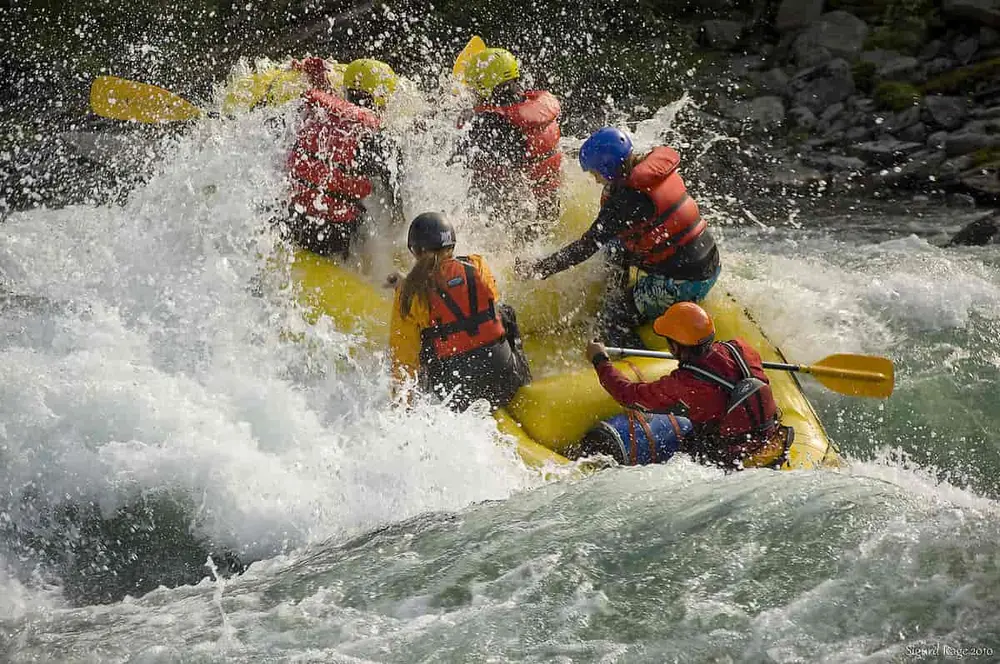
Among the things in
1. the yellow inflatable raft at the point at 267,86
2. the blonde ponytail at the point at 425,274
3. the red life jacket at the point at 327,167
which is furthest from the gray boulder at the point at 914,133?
the blonde ponytail at the point at 425,274

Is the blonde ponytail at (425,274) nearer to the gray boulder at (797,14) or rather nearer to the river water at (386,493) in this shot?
the river water at (386,493)

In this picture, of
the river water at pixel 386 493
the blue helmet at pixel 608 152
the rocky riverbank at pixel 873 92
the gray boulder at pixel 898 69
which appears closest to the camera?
the river water at pixel 386 493

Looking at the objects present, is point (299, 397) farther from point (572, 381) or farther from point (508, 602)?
point (508, 602)

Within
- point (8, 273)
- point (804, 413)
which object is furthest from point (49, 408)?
point (804, 413)

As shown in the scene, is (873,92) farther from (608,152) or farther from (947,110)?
Result: (608,152)

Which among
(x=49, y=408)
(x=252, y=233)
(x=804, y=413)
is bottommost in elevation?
(x=804, y=413)

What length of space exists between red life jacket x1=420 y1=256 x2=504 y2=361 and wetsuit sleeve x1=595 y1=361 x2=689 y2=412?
0.59 metres

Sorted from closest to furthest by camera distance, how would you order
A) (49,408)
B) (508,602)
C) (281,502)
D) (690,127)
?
(508,602) < (281,502) < (49,408) < (690,127)

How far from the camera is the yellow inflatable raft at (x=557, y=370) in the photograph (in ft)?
A: 15.1

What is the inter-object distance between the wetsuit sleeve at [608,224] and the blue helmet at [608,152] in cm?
12

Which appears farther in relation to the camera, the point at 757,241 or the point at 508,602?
the point at 757,241

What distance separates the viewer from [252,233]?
5.60m

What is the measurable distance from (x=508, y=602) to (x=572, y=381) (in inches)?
63.4

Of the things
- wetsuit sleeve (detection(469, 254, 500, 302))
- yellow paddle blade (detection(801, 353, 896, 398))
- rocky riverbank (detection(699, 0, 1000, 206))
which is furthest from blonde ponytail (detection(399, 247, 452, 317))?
rocky riverbank (detection(699, 0, 1000, 206))
